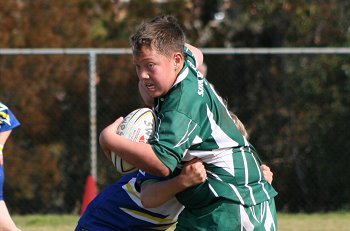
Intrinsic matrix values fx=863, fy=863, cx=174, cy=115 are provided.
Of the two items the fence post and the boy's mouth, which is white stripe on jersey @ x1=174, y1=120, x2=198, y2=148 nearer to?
the boy's mouth

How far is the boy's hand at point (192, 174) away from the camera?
12.6 ft

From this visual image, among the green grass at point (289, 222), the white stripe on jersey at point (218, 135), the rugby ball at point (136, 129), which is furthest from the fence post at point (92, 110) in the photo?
the white stripe on jersey at point (218, 135)

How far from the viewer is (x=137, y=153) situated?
3.68 m

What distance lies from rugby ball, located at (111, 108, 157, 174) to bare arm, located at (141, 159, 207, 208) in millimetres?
145

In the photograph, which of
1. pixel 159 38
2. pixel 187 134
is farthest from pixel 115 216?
pixel 159 38

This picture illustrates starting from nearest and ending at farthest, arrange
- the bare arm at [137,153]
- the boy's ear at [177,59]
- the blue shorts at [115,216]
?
the bare arm at [137,153], the boy's ear at [177,59], the blue shorts at [115,216]

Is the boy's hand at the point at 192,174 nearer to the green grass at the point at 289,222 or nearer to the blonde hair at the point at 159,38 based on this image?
the blonde hair at the point at 159,38

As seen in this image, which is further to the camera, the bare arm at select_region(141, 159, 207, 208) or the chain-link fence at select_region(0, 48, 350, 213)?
the chain-link fence at select_region(0, 48, 350, 213)

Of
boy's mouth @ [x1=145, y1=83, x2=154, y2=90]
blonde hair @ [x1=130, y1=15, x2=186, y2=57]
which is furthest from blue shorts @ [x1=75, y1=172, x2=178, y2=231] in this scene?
blonde hair @ [x1=130, y1=15, x2=186, y2=57]

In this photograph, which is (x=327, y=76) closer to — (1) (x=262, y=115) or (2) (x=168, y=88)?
(1) (x=262, y=115)

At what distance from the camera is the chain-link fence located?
35.8 feet

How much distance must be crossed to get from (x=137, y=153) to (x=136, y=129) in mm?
218

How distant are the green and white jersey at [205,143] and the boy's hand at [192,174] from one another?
49 millimetres

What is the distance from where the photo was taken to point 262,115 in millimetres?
11086
